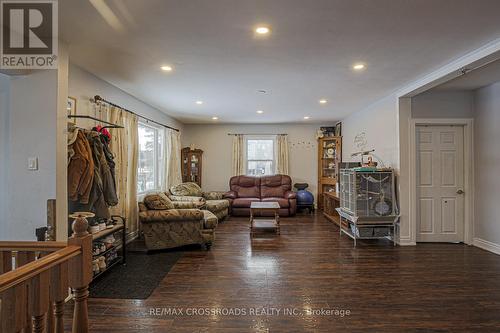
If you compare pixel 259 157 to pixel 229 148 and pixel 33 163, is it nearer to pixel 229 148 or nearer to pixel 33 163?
pixel 229 148

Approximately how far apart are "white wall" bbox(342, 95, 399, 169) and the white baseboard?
170 cm

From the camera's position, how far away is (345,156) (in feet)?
22.7

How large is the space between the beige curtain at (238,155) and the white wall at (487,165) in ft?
17.2

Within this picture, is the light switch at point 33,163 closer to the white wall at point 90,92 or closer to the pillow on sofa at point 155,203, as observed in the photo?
the white wall at point 90,92

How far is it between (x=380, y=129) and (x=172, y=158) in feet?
15.1

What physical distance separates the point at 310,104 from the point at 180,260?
3.75 m

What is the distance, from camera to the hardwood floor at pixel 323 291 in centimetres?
222

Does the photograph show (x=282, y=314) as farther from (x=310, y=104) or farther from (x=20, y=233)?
(x=310, y=104)

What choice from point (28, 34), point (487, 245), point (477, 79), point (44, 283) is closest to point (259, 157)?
point (477, 79)

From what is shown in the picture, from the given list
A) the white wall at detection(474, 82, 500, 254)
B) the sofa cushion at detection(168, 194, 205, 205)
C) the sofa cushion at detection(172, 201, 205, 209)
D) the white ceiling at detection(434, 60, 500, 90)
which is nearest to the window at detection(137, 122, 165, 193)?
the sofa cushion at detection(168, 194, 205, 205)

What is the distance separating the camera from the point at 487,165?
4145 mm

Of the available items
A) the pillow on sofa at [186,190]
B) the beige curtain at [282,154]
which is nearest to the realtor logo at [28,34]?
the pillow on sofa at [186,190]

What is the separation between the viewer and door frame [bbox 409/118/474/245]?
4.35 m

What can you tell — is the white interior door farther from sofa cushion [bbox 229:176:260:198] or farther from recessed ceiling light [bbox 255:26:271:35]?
sofa cushion [bbox 229:176:260:198]
